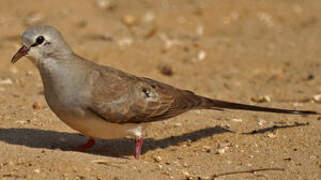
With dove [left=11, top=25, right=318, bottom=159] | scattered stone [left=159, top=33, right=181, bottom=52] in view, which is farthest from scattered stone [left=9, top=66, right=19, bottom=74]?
dove [left=11, top=25, right=318, bottom=159]

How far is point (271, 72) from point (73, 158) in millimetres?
4730

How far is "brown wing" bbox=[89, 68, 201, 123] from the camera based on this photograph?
204 inches

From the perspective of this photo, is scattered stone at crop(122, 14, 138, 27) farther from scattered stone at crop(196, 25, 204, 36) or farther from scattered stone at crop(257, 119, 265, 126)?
scattered stone at crop(257, 119, 265, 126)

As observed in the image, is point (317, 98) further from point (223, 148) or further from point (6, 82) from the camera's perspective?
point (6, 82)

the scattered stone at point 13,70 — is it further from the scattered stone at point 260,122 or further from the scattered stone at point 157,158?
the scattered stone at point 260,122

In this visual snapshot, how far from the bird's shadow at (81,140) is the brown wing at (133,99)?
16.7 inches

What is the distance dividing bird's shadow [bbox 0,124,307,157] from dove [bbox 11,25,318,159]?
45 centimetres

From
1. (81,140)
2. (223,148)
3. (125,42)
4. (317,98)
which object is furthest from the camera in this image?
(125,42)

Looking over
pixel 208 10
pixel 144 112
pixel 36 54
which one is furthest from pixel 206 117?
pixel 208 10

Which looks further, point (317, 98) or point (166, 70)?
point (166, 70)

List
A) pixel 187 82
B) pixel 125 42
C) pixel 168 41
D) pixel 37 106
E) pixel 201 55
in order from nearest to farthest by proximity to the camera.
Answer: pixel 37 106
pixel 187 82
pixel 201 55
pixel 125 42
pixel 168 41

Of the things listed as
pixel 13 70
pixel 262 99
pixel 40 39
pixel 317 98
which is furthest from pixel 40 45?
pixel 317 98

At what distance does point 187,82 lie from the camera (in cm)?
841

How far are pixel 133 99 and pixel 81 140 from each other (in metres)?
0.98
